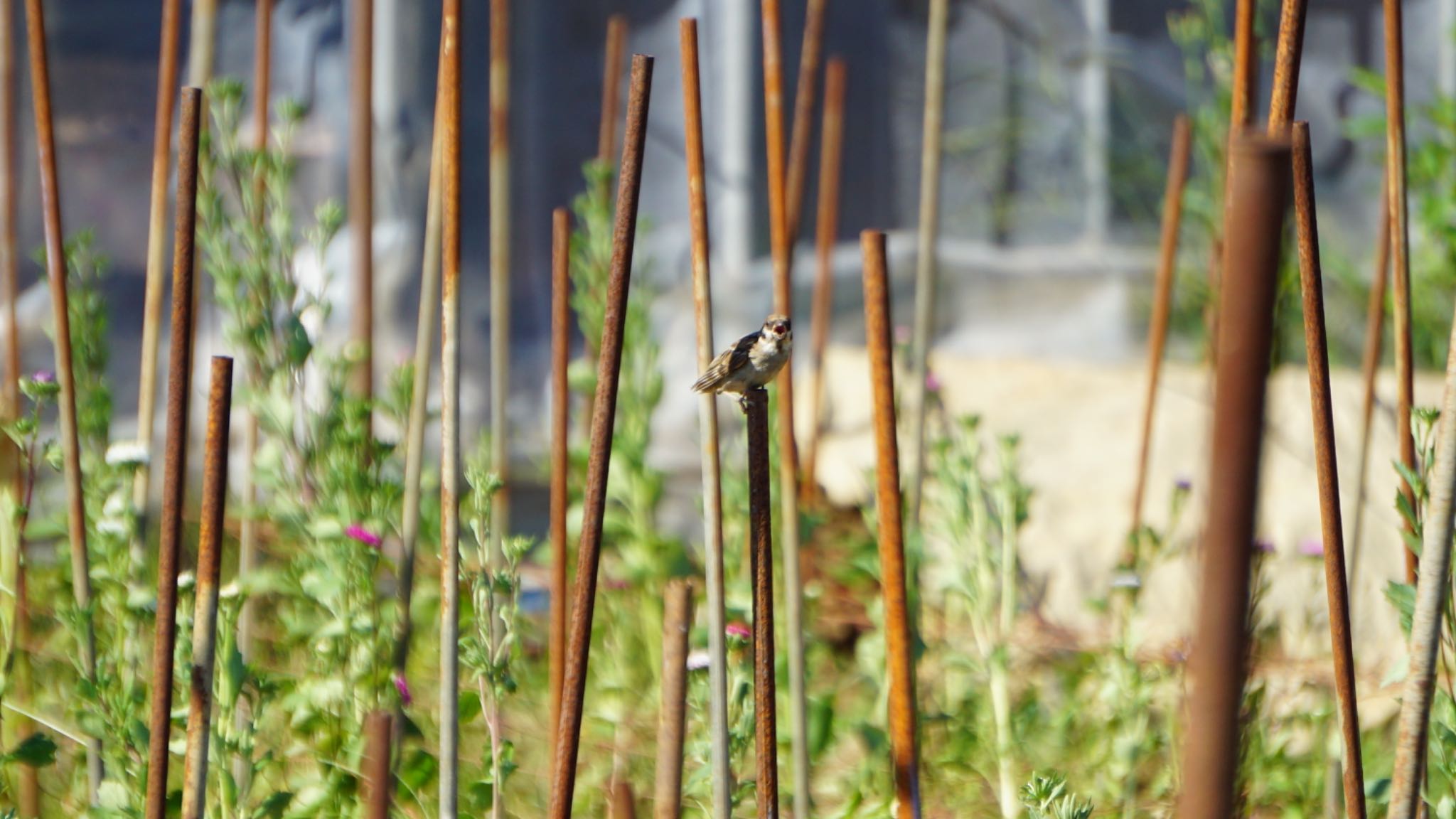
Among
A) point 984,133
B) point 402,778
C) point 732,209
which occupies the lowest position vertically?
point 402,778

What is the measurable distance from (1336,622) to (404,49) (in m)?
2.94

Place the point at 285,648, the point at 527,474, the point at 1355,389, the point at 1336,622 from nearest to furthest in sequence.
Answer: the point at 1336,622 < the point at 285,648 < the point at 1355,389 < the point at 527,474

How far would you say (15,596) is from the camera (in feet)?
4.11

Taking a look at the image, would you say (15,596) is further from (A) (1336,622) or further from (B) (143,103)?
(B) (143,103)

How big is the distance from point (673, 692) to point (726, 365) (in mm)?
267

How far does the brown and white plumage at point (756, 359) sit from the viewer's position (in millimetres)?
1093

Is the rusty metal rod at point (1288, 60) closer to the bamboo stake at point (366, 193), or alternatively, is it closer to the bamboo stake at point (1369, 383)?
the bamboo stake at point (1369, 383)

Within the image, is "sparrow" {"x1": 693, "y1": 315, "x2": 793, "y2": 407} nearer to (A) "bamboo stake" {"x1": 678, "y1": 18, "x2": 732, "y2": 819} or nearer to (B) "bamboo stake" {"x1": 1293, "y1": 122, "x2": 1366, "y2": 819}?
(A) "bamboo stake" {"x1": 678, "y1": 18, "x2": 732, "y2": 819}

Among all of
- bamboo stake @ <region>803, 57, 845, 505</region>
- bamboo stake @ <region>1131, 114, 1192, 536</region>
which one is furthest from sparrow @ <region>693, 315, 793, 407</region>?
bamboo stake @ <region>803, 57, 845, 505</region>

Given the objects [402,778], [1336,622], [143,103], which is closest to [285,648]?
[402,778]

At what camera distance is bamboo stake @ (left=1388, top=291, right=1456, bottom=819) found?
0.73m

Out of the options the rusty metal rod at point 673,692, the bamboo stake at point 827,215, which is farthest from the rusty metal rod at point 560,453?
the bamboo stake at point 827,215

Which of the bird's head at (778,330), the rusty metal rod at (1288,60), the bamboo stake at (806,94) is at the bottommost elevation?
the bird's head at (778,330)

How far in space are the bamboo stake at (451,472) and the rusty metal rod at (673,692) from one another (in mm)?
143
